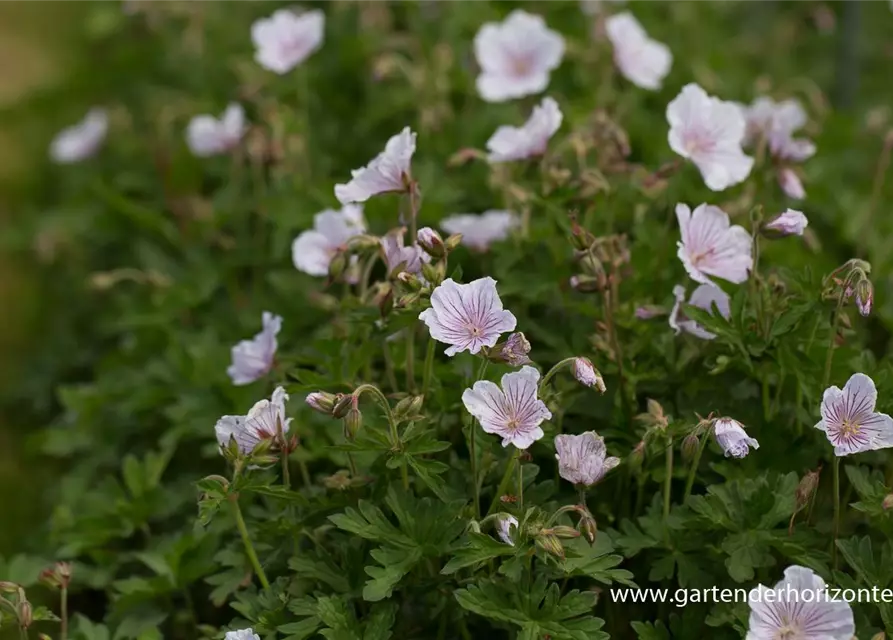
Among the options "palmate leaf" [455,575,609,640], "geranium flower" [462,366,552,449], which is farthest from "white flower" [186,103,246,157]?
"palmate leaf" [455,575,609,640]

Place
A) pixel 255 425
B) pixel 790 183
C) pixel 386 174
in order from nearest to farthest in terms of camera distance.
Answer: pixel 255 425 < pixel 386 174 < pixel 790 183

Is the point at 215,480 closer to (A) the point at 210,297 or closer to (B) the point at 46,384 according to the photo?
(A) the point at 210,297

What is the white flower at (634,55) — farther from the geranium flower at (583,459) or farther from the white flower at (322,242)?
the geranium flower at (583,459)

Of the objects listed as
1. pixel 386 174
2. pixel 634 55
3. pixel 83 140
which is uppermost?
pixel 386 174

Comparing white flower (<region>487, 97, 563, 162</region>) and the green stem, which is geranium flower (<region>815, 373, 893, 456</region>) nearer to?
white flower (<region>487, 97, 563, 162</region>)

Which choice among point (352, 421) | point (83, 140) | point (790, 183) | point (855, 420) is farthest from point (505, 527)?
Result: point (83, 140)

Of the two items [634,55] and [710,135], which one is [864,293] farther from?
[634,55]
